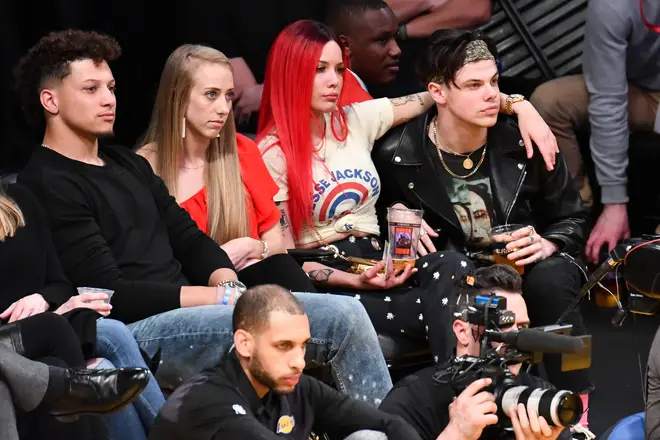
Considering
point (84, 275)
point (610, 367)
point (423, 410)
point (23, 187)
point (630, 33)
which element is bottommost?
point (610, 367)

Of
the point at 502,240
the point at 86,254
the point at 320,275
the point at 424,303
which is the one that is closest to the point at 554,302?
the point at 502,240

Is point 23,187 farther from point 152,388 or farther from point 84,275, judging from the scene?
point 152,388

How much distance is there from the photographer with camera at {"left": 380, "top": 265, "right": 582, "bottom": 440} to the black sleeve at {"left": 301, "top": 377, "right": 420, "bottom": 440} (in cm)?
11

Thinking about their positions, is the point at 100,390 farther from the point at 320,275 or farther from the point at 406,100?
the point at 406,100

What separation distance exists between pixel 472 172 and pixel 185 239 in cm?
110

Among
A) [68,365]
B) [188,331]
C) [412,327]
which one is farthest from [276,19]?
[68,365]

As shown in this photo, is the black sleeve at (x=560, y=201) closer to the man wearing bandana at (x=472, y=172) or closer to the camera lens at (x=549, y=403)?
the man wearing bandana at (x=472, y=172)

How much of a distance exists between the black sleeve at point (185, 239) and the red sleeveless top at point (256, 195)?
0.19 m

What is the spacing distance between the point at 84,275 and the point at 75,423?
24.1 inches

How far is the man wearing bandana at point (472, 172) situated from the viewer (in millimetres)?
4539

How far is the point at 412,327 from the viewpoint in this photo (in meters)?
4.23

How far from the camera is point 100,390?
3.12 metres

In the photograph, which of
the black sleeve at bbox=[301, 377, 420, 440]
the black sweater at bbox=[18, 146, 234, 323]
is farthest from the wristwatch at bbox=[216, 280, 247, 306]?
the black sleeve at bbox=[301, 377, 420, 440]

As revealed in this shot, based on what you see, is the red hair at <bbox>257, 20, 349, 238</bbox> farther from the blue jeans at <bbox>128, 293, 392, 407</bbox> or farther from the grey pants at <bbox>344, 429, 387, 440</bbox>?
the grey pants at <bbox>344, 429, 387, 440</bbox>
